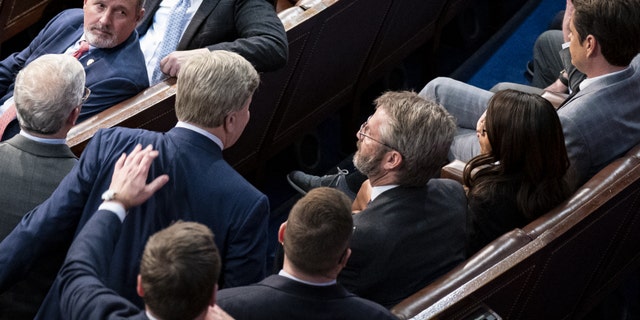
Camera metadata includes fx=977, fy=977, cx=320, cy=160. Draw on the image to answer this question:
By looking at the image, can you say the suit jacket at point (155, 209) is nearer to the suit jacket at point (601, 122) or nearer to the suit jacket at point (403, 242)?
the suit jacket at point (403, 242)

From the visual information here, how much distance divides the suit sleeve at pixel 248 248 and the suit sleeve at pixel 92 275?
0.19m

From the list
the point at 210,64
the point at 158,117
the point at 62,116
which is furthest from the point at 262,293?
the point at 158,117

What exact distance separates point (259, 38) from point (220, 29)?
156mm

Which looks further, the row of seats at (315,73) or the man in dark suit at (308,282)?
the row of seats at (315,73)

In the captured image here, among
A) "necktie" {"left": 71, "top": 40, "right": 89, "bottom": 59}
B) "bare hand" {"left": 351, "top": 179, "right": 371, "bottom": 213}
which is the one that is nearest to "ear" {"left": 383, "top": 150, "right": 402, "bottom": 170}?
"bare hand" {"left": 351, "top": 179, "right": 371, "bottom": 213}

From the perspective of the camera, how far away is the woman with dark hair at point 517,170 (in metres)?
1.74

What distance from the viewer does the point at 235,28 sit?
213cm

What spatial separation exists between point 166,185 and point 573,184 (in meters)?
0.78

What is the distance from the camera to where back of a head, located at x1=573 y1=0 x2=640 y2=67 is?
6.42 ft

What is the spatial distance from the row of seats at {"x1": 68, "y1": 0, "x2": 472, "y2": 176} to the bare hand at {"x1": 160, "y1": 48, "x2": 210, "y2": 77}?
0.03 meters

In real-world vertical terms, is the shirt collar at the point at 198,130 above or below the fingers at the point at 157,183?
above

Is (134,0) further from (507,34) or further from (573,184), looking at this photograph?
(507,34)

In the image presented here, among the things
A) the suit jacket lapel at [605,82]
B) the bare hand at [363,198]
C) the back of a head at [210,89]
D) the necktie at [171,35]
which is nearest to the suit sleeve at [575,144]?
the suit jacket lapel at [605,82]

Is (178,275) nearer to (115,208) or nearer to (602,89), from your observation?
(115,208)
